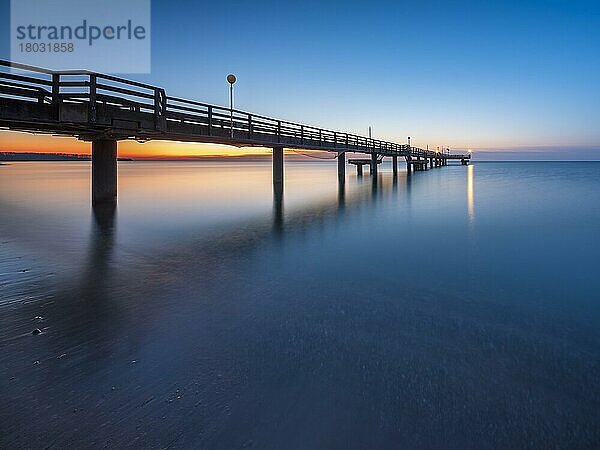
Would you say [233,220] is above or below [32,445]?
above

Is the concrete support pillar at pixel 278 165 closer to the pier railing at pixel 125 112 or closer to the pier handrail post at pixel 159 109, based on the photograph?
the pier railing at pixel 125 112

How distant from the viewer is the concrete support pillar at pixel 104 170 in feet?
61.3

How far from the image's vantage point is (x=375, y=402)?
3656mm

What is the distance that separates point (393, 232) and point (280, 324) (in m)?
8.55

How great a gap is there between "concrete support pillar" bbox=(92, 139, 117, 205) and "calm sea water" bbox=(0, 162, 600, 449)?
28.5ft

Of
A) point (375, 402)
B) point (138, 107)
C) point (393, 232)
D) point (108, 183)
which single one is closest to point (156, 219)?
point (138, 107)

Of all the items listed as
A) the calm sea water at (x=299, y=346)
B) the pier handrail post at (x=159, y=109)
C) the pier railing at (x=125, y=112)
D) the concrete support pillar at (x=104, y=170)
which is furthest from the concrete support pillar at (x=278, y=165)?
the calm sea water at (x=299, y=346)

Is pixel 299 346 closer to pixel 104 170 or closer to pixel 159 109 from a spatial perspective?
pixel 159 109

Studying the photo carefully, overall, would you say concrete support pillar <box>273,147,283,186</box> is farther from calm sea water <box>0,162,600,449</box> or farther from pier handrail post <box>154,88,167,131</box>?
calm sea water <box>0,162,600,449</box>

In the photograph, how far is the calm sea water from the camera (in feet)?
10.9

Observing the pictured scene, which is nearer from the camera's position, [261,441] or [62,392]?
[261,441]

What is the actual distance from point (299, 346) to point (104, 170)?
58.4ft

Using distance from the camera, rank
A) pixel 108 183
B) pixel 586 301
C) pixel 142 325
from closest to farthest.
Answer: pixel 142 325 → pixel 586 301 → pixel 108 183

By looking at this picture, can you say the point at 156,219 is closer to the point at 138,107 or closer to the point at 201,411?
the point at 138,107
